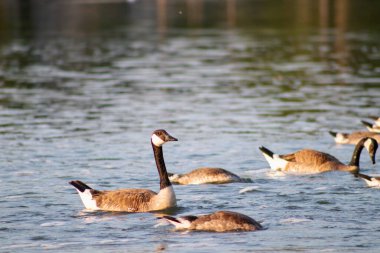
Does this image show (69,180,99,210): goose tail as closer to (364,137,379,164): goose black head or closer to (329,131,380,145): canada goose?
A: (364,137,379,164): goose black head

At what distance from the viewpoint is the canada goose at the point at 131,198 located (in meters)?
19.7

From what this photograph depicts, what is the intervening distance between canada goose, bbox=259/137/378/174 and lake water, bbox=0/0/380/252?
33 cm

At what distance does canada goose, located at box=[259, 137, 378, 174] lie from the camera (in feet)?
77.9

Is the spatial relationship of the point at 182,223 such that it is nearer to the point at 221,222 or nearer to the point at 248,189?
the point at 221,222

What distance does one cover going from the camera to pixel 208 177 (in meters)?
22.3

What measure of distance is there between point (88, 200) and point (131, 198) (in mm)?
874

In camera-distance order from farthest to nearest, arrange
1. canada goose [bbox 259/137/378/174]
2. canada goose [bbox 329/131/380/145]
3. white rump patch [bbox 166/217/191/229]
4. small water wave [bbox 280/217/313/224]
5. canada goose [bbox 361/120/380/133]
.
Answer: canada goose [bbox 361/120/380/133] < canada goose [bbox 329/131/380/145] < canada goose [bbox 259/137/378/174] < small water wave [bbox 280/217/313/224] < white rump patch [bbox 166/217/191/229]

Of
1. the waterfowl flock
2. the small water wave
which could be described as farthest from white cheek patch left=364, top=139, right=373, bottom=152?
the small water wave

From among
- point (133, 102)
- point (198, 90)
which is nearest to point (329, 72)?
point (198, 90)

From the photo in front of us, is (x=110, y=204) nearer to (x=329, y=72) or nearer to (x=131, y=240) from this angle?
(x=131, y=240)

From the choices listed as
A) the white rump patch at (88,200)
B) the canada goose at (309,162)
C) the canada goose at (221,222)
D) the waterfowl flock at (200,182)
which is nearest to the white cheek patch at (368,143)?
the waterfowl flock at (200,182)

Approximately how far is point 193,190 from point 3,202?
4.18m

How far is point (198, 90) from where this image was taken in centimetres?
3950

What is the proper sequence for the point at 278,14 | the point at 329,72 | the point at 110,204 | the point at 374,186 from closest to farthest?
the point at 110,204
the point at 374,186
the point at 329,72
the point at 278,14
